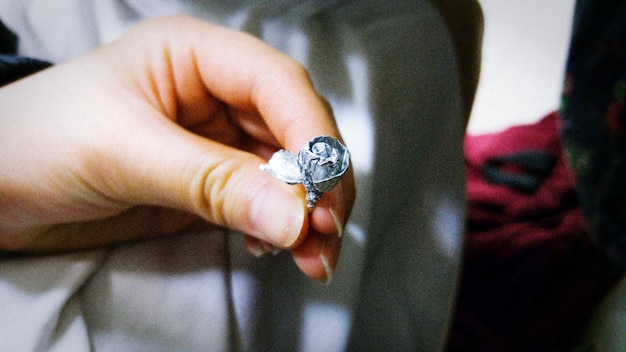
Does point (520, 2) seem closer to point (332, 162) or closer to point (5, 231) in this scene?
point (332, 162)

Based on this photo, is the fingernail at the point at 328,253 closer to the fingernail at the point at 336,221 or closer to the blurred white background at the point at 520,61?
the fingernail at the point at 336,221

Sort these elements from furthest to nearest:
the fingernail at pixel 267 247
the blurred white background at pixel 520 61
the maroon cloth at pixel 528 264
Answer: the blurred white background at pixel 520 61
the maroon cloth at pixel 528 264
the fingernail at pixel 267 247

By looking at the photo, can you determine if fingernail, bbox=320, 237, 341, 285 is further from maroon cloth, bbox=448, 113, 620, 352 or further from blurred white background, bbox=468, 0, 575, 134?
blurred white background, bbox=468, 0, 575, 134

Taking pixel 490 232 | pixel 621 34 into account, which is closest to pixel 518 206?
pixel 490 232

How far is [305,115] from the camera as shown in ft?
1.13

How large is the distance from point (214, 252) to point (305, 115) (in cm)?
15

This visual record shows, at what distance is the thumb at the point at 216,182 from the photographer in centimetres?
29

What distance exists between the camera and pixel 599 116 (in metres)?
0.41

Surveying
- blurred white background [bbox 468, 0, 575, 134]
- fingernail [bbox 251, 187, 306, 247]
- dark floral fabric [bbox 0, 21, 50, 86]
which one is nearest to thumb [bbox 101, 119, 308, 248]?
fingernail [bbox 251, 187, 306, 247]

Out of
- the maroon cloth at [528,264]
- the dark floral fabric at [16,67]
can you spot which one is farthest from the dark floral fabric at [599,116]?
the dark floral fabric at [16,67]

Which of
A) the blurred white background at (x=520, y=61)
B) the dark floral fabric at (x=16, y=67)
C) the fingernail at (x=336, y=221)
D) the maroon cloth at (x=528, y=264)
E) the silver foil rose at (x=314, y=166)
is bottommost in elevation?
the maroon cloth at (x=528, y=264)

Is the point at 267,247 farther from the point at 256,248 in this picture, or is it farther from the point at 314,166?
the point at 314,166

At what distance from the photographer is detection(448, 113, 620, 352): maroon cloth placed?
1.81 ft

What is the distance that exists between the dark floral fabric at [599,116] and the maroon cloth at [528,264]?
142mm
